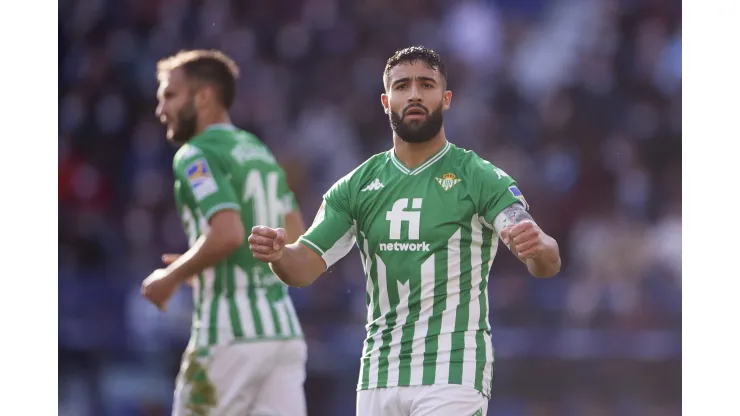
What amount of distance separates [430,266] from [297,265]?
480 millimetres

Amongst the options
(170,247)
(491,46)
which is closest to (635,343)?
(491,46)

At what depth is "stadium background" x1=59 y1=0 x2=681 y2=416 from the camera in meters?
8.48

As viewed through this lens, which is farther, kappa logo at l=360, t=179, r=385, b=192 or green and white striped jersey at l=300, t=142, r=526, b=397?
kappa logo at l=360, t=179, r=385, b=192

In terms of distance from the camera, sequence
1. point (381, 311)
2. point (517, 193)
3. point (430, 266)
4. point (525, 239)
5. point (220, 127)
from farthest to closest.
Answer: point (220, 127), point (381, 311), point (430, 266), point (517, 193), point (525, 239)

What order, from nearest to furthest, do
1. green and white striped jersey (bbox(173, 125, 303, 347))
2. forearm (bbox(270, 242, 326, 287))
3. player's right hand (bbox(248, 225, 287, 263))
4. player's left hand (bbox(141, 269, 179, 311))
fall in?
player's right hand (bbox(248, 225, 287, 263)), forearm (bbox(270, 242, 326, 287)), player's left hand (bbox(141, 269, 179, 311)), green and white striped jersey (bbox(173, 125, 303, 347))

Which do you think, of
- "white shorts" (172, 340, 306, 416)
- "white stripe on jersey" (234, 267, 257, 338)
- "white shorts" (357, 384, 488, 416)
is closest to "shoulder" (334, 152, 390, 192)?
"white shorts" (357, 384, 488, 416)

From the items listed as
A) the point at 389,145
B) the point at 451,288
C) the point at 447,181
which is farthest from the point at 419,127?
the point at 389,145

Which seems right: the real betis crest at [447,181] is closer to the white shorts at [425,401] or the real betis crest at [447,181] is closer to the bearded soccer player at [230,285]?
the white shorts at [425,401]

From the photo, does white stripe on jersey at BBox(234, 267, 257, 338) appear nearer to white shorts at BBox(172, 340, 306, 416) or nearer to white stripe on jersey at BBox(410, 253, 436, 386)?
white shorts at BBox(172, 340, 306, 416)

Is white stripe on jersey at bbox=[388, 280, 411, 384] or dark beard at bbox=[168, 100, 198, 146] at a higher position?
dark beard at bbox=[168, 100, 198, 146]

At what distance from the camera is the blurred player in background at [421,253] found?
148 inches

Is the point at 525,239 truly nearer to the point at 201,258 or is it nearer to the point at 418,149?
the point at 418,149

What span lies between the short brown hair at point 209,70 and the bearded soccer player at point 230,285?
8.0 inches

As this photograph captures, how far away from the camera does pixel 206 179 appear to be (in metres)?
5.13
